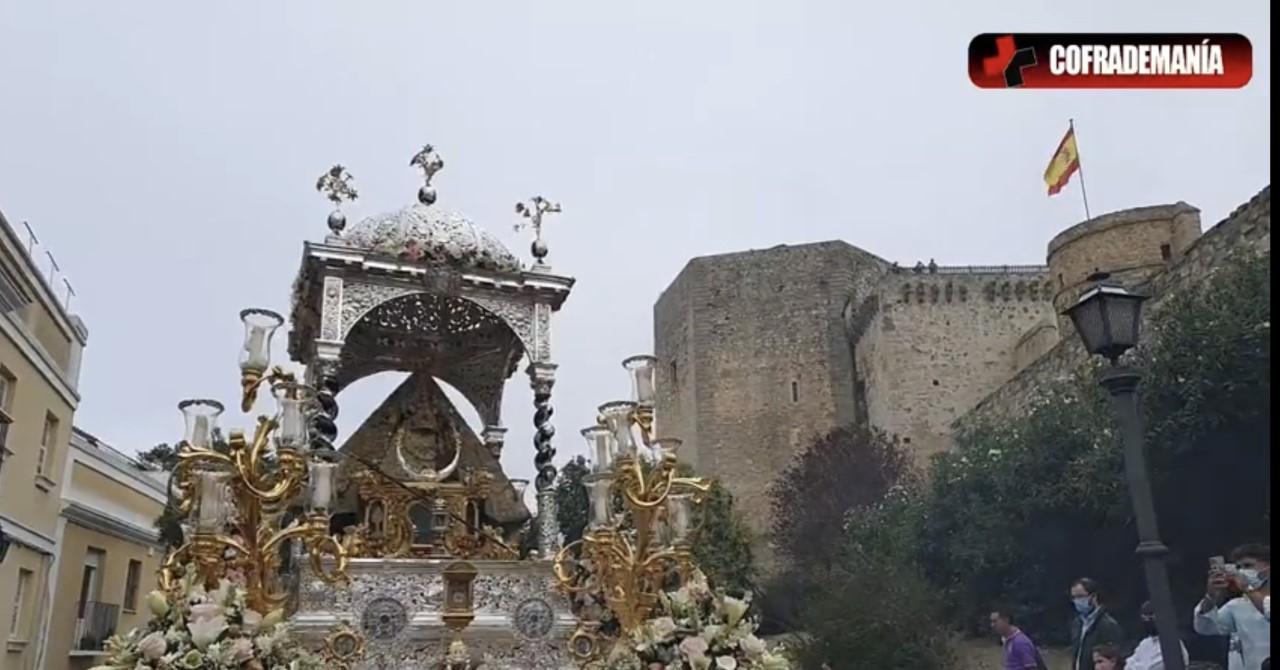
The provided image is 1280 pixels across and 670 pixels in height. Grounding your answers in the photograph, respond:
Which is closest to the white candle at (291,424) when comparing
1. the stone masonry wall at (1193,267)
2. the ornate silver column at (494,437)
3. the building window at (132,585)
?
the ornate silver column at (494,437)

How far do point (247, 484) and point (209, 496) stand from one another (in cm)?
22

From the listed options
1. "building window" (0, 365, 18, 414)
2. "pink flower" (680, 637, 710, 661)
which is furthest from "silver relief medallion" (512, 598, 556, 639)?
"building window" (0, 365, 18, 414)

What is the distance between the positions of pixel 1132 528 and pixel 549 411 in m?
10.6

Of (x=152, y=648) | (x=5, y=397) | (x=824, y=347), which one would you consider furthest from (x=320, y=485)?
(x=824, y=347)

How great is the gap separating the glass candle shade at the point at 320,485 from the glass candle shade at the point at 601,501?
1.82 m

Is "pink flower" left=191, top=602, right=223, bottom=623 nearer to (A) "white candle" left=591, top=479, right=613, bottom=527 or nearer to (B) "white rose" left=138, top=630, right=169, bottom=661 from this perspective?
(B) "white rose" left=138, top=630, right=169, bottom=661

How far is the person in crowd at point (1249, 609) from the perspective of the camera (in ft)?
17.1

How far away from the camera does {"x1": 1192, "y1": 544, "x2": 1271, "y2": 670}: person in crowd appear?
520 centimetres

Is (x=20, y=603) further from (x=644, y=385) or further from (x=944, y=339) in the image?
(x=944, y=339)

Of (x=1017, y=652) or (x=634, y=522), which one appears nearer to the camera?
(x=634, y=522)

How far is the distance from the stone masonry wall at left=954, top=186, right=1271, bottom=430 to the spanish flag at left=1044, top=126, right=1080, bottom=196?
4686 mm

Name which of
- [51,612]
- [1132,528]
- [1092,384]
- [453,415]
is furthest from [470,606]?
[1092,384]

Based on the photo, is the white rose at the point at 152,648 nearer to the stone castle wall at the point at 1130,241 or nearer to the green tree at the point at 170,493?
the green tree at the point at 170,493

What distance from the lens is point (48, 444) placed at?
14.8 metres
